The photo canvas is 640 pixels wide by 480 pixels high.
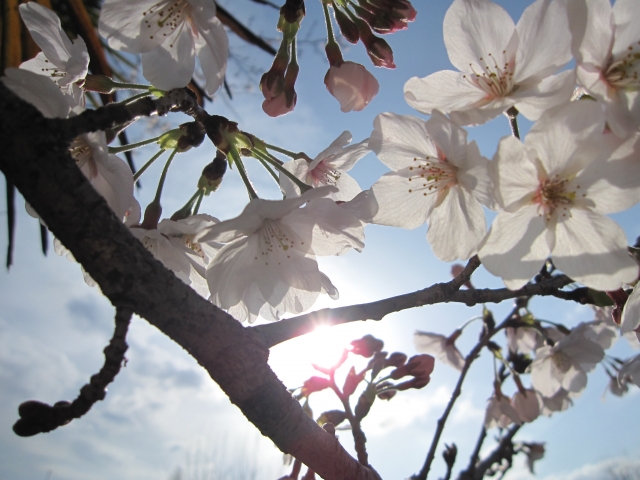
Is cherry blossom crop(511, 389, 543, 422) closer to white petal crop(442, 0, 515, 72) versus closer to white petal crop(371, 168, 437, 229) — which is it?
white petal crop(371, 168, 437, 229)

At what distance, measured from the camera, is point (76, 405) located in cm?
55

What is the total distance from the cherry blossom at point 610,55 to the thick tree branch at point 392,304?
0.31 metres

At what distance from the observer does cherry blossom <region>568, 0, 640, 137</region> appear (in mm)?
635

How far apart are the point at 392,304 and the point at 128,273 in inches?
16.1

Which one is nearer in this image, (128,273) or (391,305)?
(128,273)

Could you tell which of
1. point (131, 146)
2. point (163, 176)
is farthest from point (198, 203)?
point (131, 146)

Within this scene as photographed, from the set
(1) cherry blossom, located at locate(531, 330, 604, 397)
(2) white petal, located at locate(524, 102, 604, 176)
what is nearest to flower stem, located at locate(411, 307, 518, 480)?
(1) cherry blossom, located at locate(531, 330, 604, 397)

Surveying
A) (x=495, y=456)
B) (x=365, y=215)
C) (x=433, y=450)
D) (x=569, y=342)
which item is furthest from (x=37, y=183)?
(x=495, y=456)

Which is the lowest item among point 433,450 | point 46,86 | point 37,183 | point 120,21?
point 433,450

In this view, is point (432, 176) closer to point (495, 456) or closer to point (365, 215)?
point (365, 215)

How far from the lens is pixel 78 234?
0.55 metres

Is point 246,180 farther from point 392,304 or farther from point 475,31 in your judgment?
point 475,31

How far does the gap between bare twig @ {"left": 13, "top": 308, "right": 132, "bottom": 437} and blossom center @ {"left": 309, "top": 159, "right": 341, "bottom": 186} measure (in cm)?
74

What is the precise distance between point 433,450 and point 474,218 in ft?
3.35
